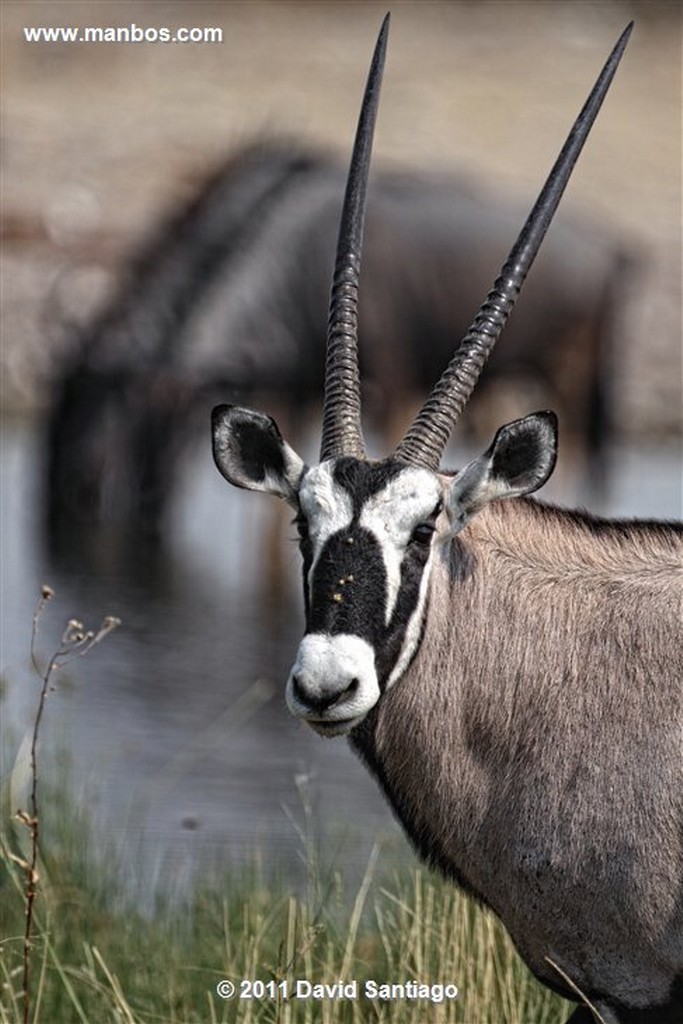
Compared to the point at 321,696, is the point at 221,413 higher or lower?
higher

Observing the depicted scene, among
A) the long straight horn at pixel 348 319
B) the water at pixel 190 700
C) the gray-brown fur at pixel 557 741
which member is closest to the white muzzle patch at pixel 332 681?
the gray-brown fur at pixel 557 741

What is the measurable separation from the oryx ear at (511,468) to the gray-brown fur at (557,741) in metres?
0.16

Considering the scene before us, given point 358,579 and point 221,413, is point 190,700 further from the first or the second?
point 358,579

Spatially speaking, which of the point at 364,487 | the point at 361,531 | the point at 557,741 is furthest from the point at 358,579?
the point at 557,741

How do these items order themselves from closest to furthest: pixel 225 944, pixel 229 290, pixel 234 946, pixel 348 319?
pixel 348 319, pixel 225 944, pixel 234 946, pixel 229 290

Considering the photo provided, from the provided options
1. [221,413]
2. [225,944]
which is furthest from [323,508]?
[225,944]

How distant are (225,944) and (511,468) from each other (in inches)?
109

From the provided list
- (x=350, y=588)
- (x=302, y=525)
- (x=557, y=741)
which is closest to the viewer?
(x=350, y=588)

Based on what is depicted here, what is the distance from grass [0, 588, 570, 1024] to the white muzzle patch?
2.62 feet

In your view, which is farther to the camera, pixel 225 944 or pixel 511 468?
pixel 225 944

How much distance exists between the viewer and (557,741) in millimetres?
5824

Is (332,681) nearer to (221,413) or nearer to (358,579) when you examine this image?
(358,579)

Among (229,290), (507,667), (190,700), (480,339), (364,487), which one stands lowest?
(190,700)

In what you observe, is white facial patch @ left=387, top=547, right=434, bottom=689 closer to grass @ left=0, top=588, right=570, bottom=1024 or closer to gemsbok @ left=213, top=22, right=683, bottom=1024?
gemsbok @ left=213, top=22, right=683, bottom=1024
